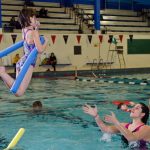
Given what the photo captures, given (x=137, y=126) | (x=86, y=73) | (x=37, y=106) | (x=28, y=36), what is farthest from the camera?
(x=86, y=73)

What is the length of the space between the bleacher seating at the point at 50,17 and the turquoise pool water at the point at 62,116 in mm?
7323

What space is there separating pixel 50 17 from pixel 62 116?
1439 cm

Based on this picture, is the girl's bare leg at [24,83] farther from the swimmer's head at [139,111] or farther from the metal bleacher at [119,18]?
the metal bleacher at [119,18]

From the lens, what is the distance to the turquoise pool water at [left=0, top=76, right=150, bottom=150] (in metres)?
6.20

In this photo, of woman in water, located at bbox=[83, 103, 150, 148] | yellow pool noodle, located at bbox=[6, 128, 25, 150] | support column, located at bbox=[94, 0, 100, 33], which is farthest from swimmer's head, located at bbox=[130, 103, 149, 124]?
support column, located at bbox=[94, 0, 100, 33]

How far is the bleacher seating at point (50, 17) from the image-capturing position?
21.1 metres

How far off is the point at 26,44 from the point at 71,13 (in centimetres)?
1831

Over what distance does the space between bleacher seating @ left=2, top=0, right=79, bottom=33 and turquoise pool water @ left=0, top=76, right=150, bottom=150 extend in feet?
24.0

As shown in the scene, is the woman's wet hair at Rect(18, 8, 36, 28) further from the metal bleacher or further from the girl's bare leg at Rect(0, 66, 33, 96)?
the metal bleacher

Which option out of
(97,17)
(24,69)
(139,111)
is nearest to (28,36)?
(24,69)

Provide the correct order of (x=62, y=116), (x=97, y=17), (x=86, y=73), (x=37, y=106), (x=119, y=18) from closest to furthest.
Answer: (x=62, y=116) → (x=37, y=106) → (x=86, y=73) → (x=97, y=17) → (x=119, y=18)

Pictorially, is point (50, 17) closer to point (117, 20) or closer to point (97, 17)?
point (97, 17)

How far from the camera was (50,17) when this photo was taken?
22172 millimetres

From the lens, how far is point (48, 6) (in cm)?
2323
